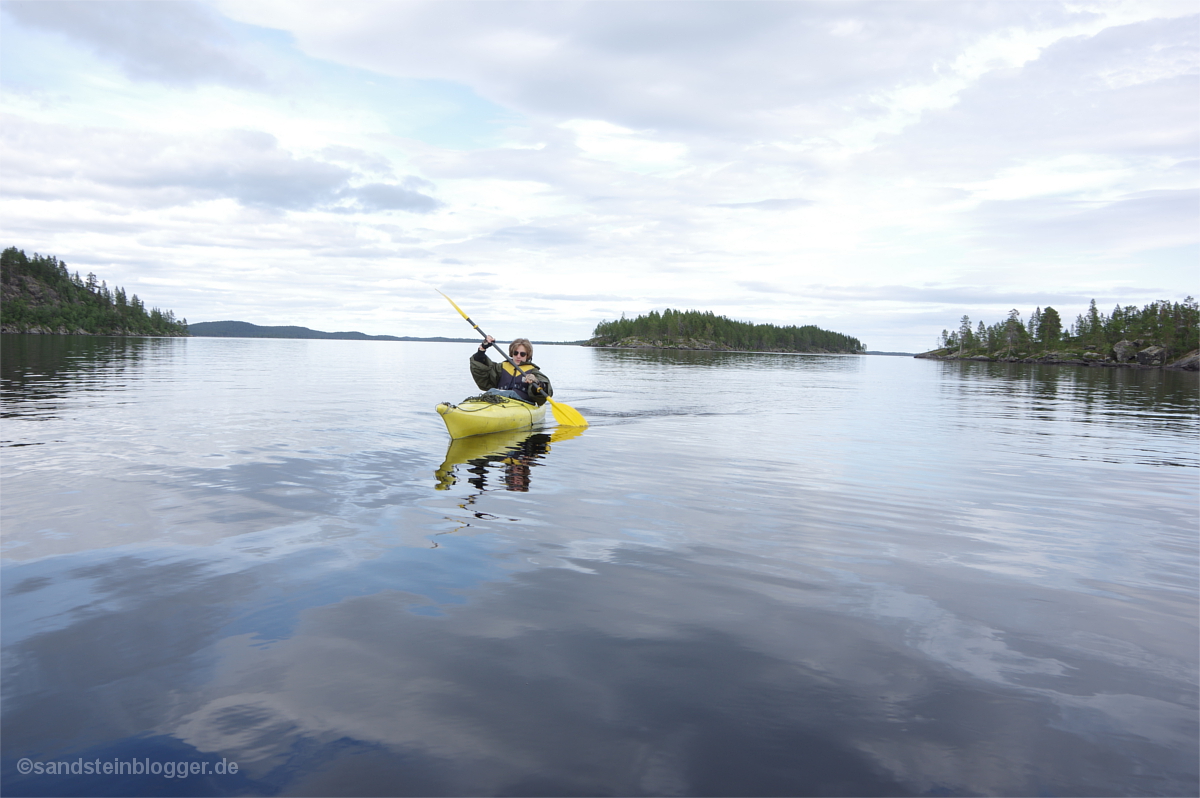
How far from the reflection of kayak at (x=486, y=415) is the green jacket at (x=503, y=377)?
1.72ft

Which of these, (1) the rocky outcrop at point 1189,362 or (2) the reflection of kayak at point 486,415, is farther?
(1) the rocky outcrop at point 1189,362

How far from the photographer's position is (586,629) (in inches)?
239

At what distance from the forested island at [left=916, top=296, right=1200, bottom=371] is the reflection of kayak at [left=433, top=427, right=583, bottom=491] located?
12866 centimetres

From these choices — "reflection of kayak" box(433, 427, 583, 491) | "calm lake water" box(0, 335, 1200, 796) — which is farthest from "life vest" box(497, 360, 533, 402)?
"calm lake water" box(0, 335, 1200, 796)

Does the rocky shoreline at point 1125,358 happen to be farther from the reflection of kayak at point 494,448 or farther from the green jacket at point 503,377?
the reflection of kayak at point 494,448

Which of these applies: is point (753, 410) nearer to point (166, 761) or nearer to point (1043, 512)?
point (1043, 512)

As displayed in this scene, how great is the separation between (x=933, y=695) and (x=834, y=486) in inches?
323

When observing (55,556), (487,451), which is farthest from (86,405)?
(55,556)

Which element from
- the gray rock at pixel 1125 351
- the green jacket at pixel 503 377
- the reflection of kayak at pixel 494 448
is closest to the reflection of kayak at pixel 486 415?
the reflection of kayak at pixel 494 448

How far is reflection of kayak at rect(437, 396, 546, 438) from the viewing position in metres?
17.3

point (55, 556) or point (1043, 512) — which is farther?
point (1043, 512)

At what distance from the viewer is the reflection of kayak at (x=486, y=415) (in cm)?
1728

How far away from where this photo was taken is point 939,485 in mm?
13211

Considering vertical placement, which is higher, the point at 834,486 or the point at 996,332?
the point at 996,332
